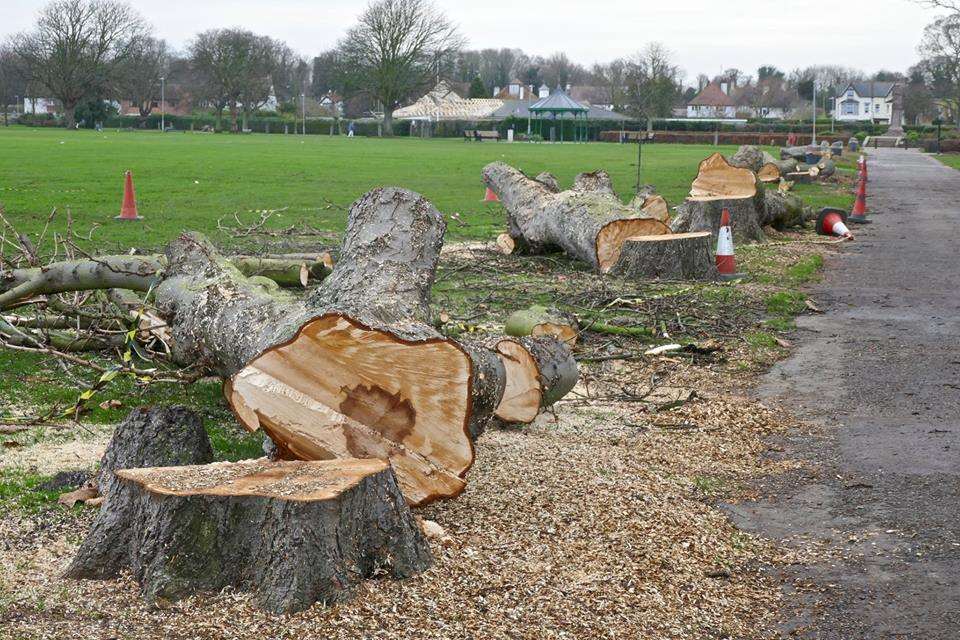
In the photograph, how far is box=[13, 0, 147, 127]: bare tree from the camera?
76.8 metres

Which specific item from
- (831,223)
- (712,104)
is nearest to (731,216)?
(831,223)

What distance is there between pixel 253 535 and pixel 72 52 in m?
81.2

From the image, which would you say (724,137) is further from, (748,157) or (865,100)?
(865,100)

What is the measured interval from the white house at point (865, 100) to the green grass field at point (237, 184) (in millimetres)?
105881

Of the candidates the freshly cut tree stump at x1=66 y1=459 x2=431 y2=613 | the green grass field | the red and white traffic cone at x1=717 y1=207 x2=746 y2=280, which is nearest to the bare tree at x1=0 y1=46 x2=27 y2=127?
the green grass field

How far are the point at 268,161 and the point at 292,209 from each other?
598 inches

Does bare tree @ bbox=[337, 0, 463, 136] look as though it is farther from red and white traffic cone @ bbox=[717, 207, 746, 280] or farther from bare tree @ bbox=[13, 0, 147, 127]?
red and white traffic cone @ bbox=[717, 207, 746, 280]

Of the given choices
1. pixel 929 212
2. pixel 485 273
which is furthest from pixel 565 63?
pixel 485 273

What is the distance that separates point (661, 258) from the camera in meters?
11.1

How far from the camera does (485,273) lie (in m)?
11.5

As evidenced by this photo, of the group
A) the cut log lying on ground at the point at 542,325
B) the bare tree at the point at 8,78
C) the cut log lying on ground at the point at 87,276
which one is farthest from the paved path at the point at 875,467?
the bare tree at the point at 8,78

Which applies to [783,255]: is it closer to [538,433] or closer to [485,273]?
[485,273]

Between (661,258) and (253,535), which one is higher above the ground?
(661,258)

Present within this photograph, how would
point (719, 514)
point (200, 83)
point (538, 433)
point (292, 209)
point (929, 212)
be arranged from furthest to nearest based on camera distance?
point (200, 83), point (929, 212), point (292, 209), point (538, 433), point (719, 514)
